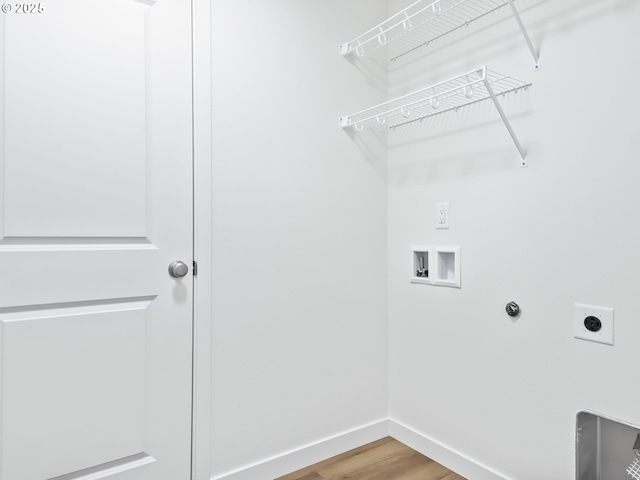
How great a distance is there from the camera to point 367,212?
6.39ft

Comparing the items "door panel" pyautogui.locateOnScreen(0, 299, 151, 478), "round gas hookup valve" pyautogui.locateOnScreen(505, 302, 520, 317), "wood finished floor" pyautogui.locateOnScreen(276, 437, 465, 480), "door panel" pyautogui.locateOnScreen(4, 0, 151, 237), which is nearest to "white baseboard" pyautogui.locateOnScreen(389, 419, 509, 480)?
"wood finished floor" pyautogui.locateOnScreen(276, 437, 465, 480)

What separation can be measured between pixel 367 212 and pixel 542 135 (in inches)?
31.7

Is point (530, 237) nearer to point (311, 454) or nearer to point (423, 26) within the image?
point (423, 26)

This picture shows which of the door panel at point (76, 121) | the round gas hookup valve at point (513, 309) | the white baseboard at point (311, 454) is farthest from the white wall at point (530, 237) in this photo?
the door panel at point (76, 121)

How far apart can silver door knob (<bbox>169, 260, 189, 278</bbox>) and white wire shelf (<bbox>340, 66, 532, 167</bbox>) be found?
962 mm

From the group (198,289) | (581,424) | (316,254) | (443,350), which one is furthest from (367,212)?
(581,424)

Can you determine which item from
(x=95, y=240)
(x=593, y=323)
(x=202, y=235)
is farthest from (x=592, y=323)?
(x=95, y=240)

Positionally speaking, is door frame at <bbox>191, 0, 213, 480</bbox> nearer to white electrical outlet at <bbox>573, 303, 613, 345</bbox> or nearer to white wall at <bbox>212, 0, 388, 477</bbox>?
white wall at <bbox>212, 0, 388, 477</bbox>

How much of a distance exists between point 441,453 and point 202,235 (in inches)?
53.8

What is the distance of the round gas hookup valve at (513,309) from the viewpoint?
1.47 metres

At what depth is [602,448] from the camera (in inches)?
50.8

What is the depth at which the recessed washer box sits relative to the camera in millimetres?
1692

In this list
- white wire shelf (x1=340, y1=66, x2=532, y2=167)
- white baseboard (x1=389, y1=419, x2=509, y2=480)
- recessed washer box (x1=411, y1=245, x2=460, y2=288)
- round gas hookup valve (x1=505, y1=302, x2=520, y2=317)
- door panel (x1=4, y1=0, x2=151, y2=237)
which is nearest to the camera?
door panel (x1=4, y1=0, x2=151, y2=237)

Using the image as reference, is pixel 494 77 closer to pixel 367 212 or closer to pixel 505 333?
pixel 367 212
